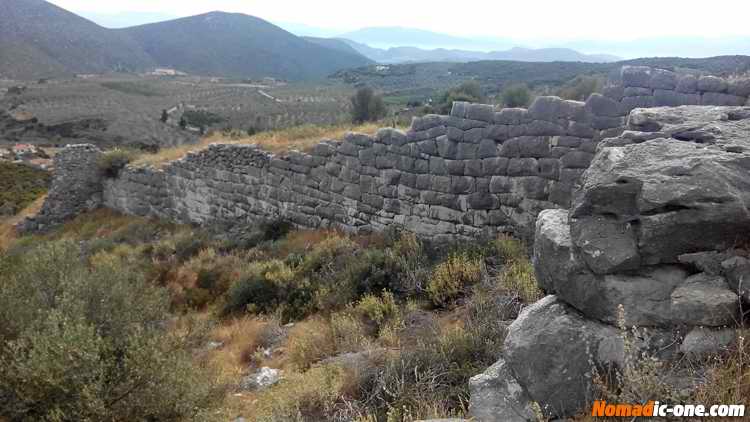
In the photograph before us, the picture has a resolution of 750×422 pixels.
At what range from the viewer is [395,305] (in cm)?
589

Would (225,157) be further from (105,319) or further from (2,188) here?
(2,188)

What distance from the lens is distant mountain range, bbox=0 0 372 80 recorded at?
6512 centimetres

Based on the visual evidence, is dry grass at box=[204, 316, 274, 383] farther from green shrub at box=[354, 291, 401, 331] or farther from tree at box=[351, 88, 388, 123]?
tree at box=[351, 88, 388, 123]

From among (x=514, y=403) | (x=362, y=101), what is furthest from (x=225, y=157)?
(x=362, y=101)

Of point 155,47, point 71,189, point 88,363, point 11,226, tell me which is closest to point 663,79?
point 88,363

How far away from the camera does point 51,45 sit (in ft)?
227

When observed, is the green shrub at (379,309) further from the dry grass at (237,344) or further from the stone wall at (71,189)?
the stone wall at (71,189)

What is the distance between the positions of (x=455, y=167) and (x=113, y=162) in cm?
1087

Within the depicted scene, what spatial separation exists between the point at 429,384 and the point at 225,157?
8703 mm

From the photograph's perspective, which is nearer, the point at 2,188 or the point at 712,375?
the point at 712,375

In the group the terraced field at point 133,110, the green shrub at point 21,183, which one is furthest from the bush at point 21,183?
the terraced field at point 133,110

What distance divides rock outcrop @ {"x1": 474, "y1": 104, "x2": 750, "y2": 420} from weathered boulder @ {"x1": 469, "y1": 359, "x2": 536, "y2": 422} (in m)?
0.03

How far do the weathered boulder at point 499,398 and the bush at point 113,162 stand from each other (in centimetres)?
1350

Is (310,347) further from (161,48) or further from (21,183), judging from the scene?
(161,48)
